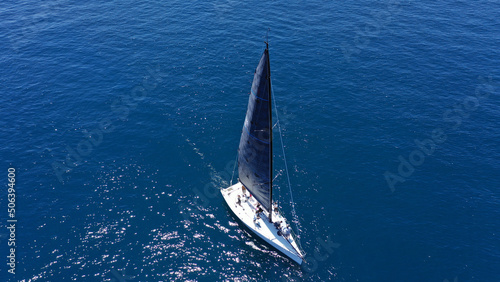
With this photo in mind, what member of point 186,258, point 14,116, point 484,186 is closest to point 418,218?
point 484,186

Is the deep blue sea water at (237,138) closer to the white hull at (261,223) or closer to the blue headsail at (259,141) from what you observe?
the white hull at (261,223)

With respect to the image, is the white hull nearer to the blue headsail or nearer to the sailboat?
the sailboat

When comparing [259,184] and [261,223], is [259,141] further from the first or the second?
[261,223]

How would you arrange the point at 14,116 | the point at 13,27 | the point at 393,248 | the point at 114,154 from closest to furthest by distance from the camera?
the point at 393,248
the point at 114,154
the point at 14,116
the point at 13,27

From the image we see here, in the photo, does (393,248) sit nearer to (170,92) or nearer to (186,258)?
(186,258)

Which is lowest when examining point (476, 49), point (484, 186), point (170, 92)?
point (484, 186)

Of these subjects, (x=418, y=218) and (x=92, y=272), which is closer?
(x=92, y=272)
